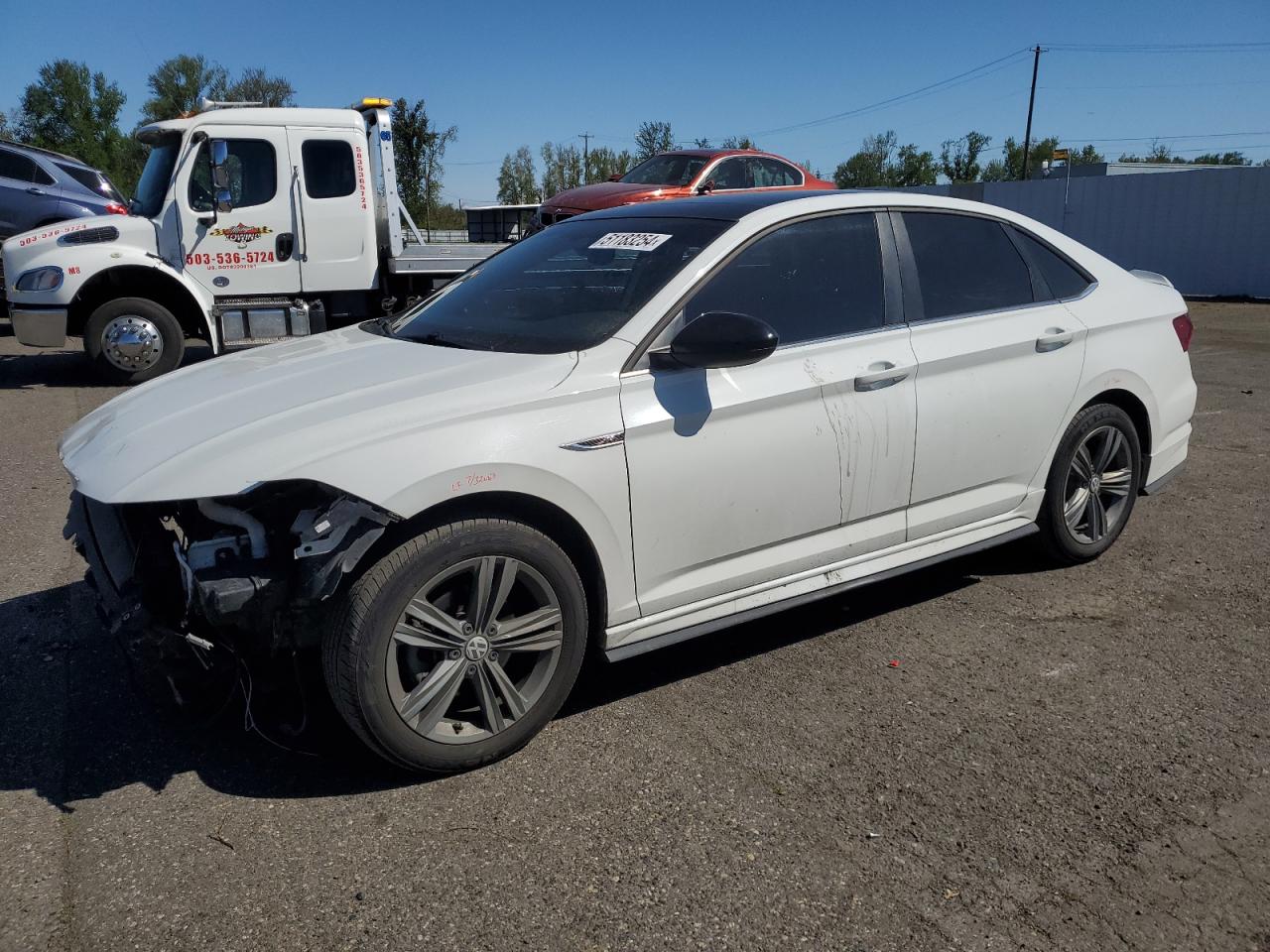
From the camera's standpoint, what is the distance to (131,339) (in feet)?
32.4

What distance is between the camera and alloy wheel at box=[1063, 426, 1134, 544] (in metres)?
4.61

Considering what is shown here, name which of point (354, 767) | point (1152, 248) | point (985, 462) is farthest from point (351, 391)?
point (1152, 248)

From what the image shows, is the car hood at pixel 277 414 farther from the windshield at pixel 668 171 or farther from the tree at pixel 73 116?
the tree at pixel 73 116

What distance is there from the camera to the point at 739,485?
340cm

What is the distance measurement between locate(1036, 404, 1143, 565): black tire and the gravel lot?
0.36 meters

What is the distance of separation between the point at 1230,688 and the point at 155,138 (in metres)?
10.2

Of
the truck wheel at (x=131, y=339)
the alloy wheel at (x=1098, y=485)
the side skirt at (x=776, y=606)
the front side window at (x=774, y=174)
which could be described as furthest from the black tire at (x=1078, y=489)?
the front side window at (x=774, y=174)

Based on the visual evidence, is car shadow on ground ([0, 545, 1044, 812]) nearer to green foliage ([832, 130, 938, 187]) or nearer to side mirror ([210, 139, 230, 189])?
side mirror ([210, 139, 230, 189])

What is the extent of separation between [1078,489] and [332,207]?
321 inches

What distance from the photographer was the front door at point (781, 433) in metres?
3.28

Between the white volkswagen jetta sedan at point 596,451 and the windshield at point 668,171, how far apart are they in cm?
1029

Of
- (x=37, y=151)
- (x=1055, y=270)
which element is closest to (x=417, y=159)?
(x=37, y=151)

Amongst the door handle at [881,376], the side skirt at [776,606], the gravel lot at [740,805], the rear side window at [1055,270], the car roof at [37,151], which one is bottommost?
the gravel lot at [740,805]

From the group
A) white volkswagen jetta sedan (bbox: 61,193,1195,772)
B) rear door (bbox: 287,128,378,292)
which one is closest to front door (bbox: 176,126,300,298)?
rear door (bbox: 287,128,378,292)
